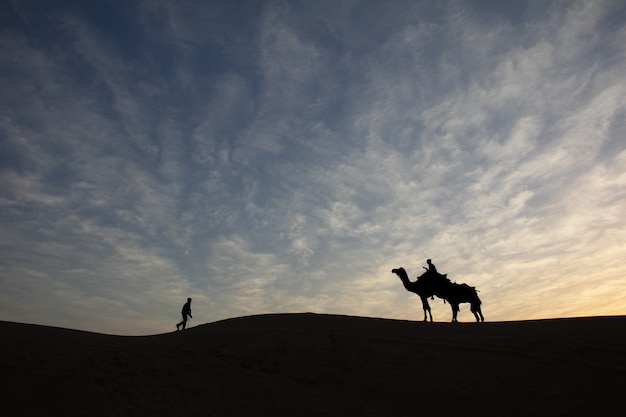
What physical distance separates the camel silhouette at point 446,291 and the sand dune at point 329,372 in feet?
13.3

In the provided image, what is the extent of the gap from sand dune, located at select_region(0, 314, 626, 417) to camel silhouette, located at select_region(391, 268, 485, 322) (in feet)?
13.3

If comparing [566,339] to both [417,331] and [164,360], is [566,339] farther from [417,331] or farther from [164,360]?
[164,360]

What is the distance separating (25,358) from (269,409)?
7.19 metres

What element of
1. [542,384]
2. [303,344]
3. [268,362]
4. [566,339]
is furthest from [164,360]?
[566,339]

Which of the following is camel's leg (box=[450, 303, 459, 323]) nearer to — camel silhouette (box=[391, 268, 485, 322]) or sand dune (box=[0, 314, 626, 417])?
camel silhouette (box=[391, 268, 485, 322])

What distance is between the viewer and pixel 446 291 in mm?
19125

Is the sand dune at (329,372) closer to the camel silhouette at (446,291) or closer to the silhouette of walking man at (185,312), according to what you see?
the camel silhouette at (446,291)

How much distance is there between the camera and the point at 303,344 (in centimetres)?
1374

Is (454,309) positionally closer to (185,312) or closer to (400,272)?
(400,272)

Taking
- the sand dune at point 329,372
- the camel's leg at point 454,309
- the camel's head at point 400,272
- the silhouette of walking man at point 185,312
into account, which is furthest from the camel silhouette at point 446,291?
the silhouette of walking man at point 185,312

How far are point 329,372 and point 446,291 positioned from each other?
967 cm

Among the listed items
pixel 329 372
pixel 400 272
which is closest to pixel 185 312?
pixel 400 272

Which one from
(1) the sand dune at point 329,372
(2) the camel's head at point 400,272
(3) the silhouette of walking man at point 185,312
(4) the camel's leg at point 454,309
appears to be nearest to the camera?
(1) the sand dune at point 329,372

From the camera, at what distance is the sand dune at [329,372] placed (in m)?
9.14
